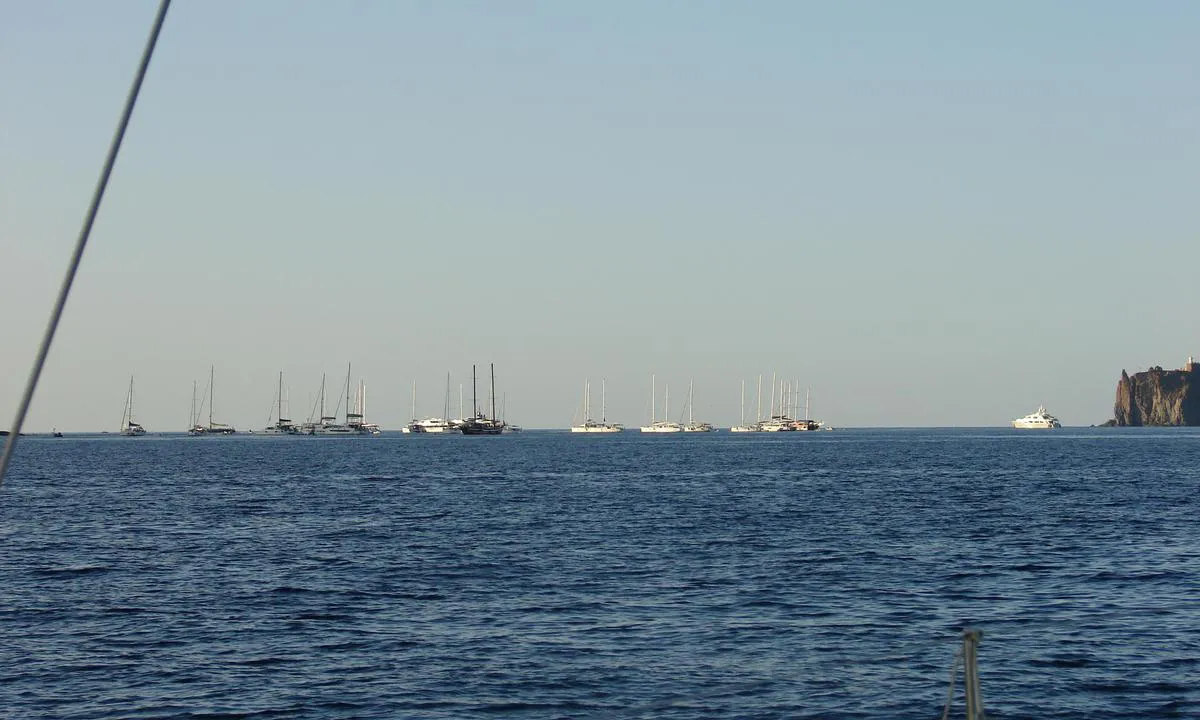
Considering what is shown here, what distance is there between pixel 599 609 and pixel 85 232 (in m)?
32.5

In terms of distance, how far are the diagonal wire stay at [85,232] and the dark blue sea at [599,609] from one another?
18647 mm


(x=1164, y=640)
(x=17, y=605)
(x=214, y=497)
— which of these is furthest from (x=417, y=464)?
(x=1164, y=640)

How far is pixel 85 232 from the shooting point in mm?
11914

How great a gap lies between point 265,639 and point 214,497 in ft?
228

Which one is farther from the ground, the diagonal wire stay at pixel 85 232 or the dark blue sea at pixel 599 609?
the diagonal wire stay at pixel 85 232

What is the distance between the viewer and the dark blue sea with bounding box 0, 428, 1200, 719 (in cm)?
3080

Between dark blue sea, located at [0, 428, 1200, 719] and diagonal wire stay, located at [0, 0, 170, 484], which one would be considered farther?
dark blue sea, located at [0, 428, 1200, 719]

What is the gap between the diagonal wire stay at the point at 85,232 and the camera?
38.6ft

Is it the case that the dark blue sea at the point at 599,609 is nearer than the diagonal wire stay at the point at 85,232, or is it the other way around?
the diagonal wire stay at the point at 85,232

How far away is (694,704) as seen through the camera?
1175 inches

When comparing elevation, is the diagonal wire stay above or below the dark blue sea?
above

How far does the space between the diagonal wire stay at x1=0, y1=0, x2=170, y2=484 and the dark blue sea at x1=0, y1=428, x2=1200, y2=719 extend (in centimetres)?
1865

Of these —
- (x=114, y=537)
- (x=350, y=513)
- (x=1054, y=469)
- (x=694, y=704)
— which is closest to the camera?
(x=694, y=704)

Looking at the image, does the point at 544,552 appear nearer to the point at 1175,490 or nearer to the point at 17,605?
the point at 17,605
